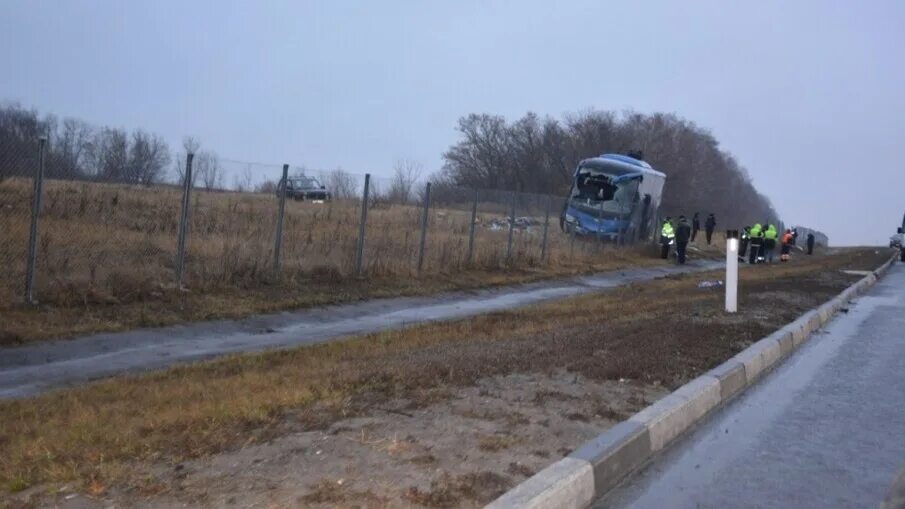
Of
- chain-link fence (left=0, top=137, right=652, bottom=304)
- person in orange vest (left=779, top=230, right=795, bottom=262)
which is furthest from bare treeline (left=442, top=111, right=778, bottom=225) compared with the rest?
chain-link fence (left=0, top=137, right=652, bottom=304)

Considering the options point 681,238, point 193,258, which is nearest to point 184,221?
point 193,258

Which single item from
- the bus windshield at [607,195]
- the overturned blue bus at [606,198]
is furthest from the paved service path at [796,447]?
the bus windshield at [607,195]

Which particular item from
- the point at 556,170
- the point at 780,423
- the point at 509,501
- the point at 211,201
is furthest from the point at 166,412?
the point at 556,170

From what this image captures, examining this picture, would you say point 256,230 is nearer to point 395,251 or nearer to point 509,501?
point 395,251

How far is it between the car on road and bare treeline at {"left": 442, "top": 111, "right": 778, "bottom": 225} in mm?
56050

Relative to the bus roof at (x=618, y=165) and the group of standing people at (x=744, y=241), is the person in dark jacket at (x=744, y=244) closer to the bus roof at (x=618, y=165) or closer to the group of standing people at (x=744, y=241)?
the group of standing people at (x=744, y=241)

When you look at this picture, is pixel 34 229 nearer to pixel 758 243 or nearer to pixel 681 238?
pixel 681 238

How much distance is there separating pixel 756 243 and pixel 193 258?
28.0 meters

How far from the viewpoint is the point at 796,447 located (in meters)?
7.13

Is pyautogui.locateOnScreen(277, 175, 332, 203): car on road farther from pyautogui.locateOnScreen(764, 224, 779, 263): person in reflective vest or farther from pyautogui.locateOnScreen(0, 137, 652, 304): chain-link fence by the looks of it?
pyautogui.locateOnScreen(764, 224, 779, 263): person in reflective vest

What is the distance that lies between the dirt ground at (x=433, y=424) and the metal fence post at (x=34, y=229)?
371cm

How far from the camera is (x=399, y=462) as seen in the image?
5.57 m

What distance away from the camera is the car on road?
18.1 m

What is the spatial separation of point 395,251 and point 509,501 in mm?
14613
